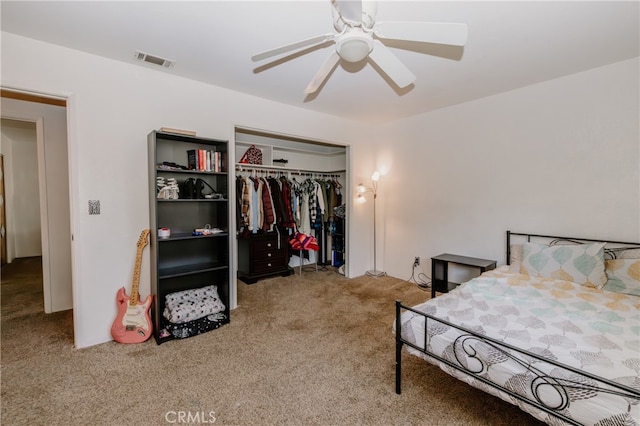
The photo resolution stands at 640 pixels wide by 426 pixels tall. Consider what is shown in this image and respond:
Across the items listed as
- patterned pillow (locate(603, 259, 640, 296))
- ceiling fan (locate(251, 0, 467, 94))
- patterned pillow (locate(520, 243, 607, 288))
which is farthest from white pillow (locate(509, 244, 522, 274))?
ceiling fan (locate(251, 0, 467, 94))

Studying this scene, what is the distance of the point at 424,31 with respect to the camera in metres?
1.47

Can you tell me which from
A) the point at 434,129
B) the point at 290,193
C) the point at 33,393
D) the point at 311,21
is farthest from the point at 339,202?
the point at 33,393

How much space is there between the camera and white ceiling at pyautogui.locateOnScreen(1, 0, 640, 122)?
1800 mm

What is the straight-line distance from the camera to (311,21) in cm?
193

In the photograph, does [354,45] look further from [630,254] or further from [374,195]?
[374,195]

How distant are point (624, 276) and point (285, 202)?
3883mm

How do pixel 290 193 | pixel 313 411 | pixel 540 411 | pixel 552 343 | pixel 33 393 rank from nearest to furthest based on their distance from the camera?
pixel 540 411 < pixel 552 343 < pixel 313 411 < pixel 33 393 < pixel 290 193

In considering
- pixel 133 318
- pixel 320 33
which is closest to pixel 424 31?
pixel 320 33

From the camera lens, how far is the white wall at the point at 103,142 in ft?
7.41

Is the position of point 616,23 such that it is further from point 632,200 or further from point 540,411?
point 540,411

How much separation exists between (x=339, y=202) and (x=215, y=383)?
147 inches

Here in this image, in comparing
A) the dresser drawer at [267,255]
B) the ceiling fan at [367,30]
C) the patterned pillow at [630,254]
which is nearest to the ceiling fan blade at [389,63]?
the ceiling fan at [367,30]

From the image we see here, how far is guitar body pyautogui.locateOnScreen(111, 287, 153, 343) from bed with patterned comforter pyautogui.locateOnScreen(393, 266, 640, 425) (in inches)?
88.0

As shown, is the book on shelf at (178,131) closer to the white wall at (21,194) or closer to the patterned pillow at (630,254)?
the patterned pillow at (630,254)
